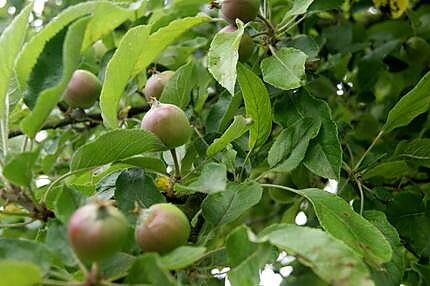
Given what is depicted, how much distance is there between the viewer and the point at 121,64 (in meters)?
1.18

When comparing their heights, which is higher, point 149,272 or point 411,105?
point 149,272

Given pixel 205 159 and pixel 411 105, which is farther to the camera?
pixel 411 105

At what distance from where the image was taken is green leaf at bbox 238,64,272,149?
124 cm

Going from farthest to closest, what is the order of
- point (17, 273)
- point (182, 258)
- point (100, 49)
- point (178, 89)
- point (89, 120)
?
point (100, 49) < point (89, 120) < point (178, 89) < point (182, 258) < point (17, 273)

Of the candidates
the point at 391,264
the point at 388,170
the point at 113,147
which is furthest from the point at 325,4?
the point at 113,147

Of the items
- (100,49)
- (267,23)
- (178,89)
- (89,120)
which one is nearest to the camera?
(178,89)

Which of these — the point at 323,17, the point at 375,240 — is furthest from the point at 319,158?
the point at 323,17

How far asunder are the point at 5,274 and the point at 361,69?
4.63 ft

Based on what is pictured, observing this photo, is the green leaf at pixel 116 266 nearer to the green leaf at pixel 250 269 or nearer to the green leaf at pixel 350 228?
the green leaf at pixel 250 269

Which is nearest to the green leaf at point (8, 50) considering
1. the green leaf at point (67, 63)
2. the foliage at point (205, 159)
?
the foliage at point (205, 159)

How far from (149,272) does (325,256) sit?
0.24 m

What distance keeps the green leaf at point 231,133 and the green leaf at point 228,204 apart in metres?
0.10

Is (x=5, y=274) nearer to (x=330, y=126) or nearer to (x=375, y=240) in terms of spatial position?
(x=375, y=240)

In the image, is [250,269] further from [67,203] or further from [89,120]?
[89,120]
